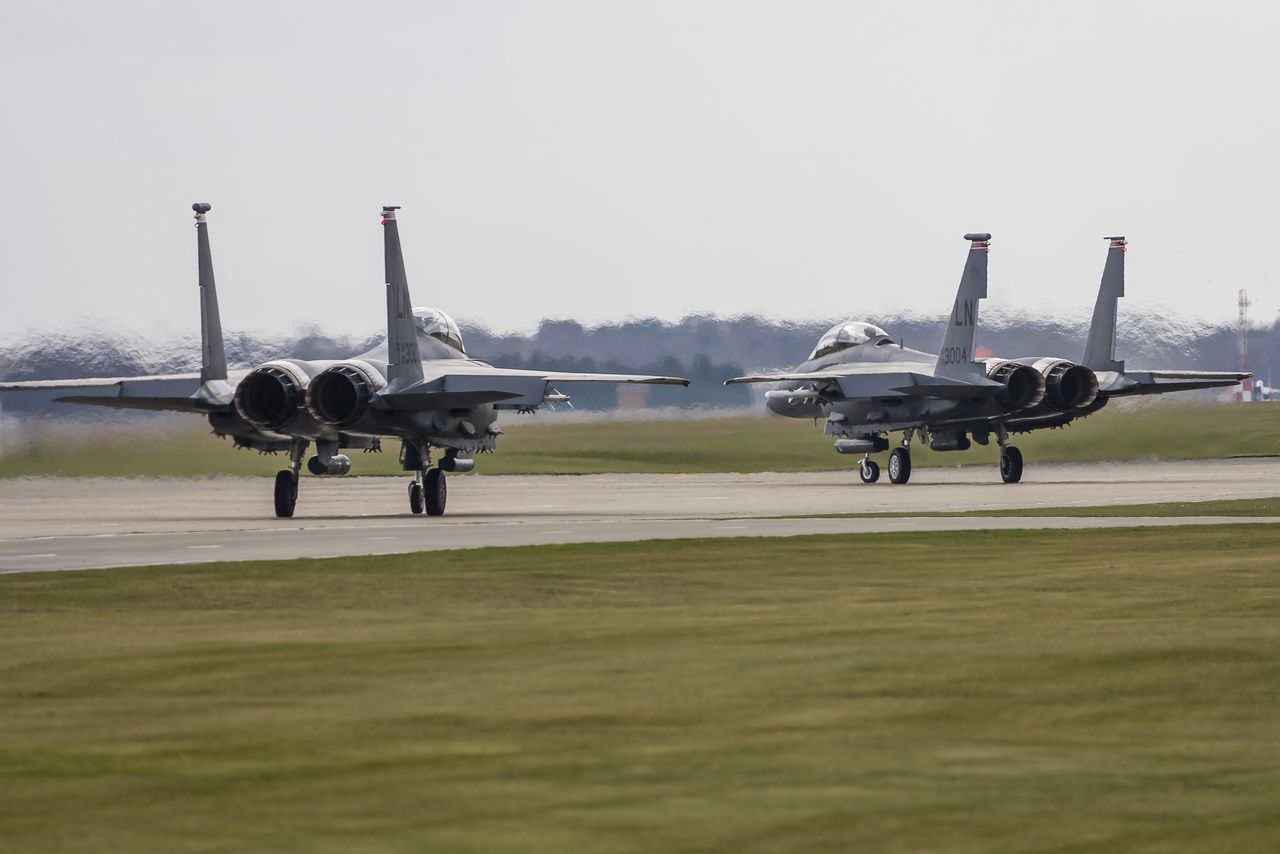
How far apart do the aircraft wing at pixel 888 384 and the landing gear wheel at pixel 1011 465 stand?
6.23ft

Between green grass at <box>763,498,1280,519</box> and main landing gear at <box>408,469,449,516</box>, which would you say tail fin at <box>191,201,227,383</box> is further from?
green grass at <box>763,498,1280,519</box>

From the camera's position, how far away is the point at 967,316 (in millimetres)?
51406

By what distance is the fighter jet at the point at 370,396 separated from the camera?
1420 inches

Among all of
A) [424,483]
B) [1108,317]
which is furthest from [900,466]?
[424,483]

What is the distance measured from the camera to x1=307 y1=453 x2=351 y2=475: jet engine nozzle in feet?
125

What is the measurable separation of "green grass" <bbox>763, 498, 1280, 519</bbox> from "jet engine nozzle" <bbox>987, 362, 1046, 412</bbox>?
13506 millimetres

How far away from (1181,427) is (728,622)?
→ 53616mm

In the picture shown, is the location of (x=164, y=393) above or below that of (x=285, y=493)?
above

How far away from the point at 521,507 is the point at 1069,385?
1693cm

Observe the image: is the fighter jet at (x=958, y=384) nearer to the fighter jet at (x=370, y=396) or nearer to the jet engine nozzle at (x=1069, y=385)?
the jet engine nozzle at (x=1069, y=385)

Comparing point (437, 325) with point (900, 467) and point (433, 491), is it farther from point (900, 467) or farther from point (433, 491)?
point (900, 467)

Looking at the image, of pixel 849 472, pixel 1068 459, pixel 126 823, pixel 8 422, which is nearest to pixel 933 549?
pixel 126 823

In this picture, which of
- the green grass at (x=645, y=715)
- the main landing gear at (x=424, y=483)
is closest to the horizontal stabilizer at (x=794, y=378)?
the main landing gear at (x=424, y=483)

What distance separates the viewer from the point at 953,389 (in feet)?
167
